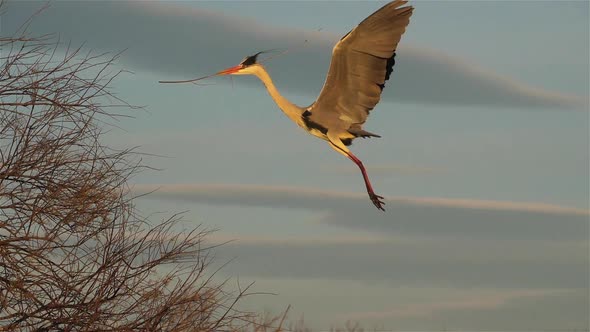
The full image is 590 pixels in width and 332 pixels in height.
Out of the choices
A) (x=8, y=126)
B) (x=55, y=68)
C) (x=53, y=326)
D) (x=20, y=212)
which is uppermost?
(x=55, y=68)

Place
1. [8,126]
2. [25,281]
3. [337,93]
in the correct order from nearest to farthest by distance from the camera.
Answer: [25,281] → [8,126] → [337,93]

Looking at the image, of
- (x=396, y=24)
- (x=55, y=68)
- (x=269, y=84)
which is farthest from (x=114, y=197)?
(x=396, y=24)

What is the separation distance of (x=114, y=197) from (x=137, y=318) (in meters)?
1.03

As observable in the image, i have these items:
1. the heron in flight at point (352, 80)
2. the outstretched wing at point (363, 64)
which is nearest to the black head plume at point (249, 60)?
the heron in flight at point (352, 80)

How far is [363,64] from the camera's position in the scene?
798 cm

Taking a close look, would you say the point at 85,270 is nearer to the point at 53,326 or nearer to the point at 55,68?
the point at 53,326

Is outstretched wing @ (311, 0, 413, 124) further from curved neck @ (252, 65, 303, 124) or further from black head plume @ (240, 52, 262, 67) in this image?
black head plume @ (240, 52, 262, 67)

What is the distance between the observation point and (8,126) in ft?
24.7

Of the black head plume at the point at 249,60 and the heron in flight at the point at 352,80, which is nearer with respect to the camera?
the heron in flight at the point at 352,80

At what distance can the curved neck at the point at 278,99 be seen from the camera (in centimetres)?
828

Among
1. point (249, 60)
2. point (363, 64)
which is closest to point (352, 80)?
point (363, 64)

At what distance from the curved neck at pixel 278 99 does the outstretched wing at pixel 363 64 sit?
14 centimetres

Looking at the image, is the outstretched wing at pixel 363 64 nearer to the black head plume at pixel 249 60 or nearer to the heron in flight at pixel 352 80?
the heron in flight at pixel 352 80

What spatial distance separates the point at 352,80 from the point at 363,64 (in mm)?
185
